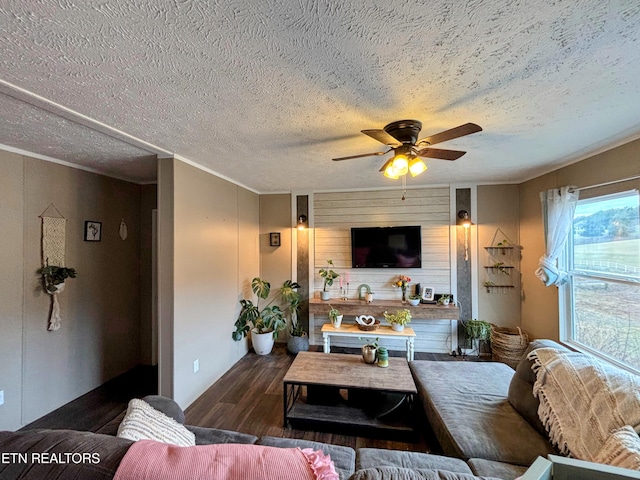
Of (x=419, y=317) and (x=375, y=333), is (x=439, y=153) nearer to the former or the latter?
(x=375, y=333)

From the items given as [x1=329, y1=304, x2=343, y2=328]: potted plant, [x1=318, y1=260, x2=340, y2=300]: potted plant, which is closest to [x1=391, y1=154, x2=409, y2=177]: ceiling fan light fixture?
[x1=329, y1=304, x2=343, y2=328]: potted plant

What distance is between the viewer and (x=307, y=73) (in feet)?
4.28

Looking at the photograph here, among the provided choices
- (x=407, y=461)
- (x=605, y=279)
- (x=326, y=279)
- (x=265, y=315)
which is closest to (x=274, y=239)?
(x=326, y=279)

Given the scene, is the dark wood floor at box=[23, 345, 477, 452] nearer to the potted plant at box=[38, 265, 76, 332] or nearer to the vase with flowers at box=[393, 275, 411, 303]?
the potted plant at box=[38, 265, 76, 332]

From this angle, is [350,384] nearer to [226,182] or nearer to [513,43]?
[513,43]

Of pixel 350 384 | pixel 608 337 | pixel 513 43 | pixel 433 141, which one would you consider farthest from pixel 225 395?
→ pixel 608 337

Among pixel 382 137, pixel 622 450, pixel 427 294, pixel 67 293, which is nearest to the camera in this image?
pixel 622 450

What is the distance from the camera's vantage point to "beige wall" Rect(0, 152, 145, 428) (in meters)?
2.23

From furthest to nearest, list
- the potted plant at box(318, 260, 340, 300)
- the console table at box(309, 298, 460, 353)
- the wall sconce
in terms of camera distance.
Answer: the potted plant at box(318, 260, 340, 300), the wall sconce, the console table at box(309, 298, 460, 353)

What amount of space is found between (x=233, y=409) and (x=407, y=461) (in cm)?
182

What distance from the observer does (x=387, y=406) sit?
2.28 metres

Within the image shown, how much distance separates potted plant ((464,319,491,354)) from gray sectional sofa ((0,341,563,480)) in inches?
49.2

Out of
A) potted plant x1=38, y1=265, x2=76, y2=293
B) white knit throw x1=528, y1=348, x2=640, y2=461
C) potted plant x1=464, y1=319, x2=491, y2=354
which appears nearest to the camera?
white knit throw x1=528, y1=348, x2=640, y2=461

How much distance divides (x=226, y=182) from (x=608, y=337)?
427 centimetres
